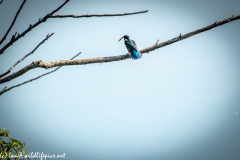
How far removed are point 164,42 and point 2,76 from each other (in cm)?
140

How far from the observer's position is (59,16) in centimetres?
117

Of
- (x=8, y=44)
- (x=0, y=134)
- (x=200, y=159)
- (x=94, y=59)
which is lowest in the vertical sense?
(x=0, y=134)

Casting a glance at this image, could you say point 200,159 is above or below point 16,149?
above

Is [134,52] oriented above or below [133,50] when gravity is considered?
below

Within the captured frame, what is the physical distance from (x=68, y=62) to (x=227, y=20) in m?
1.30

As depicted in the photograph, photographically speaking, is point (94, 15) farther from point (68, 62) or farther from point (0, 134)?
point (0, 134)

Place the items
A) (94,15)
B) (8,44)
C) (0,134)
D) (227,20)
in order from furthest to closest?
(0,134) < (227,20) < (94,15) < (8,44)

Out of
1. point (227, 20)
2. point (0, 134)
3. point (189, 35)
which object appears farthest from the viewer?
point (0, 134)

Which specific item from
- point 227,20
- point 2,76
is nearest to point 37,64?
point 2,76

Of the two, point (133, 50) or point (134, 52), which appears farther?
point (133, 50)

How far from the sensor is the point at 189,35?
1764mm

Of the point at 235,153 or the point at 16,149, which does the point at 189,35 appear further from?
the point at 235,153

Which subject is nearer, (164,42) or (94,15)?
(94,15)

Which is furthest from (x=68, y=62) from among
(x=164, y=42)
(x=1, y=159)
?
(x=1, y=159)
